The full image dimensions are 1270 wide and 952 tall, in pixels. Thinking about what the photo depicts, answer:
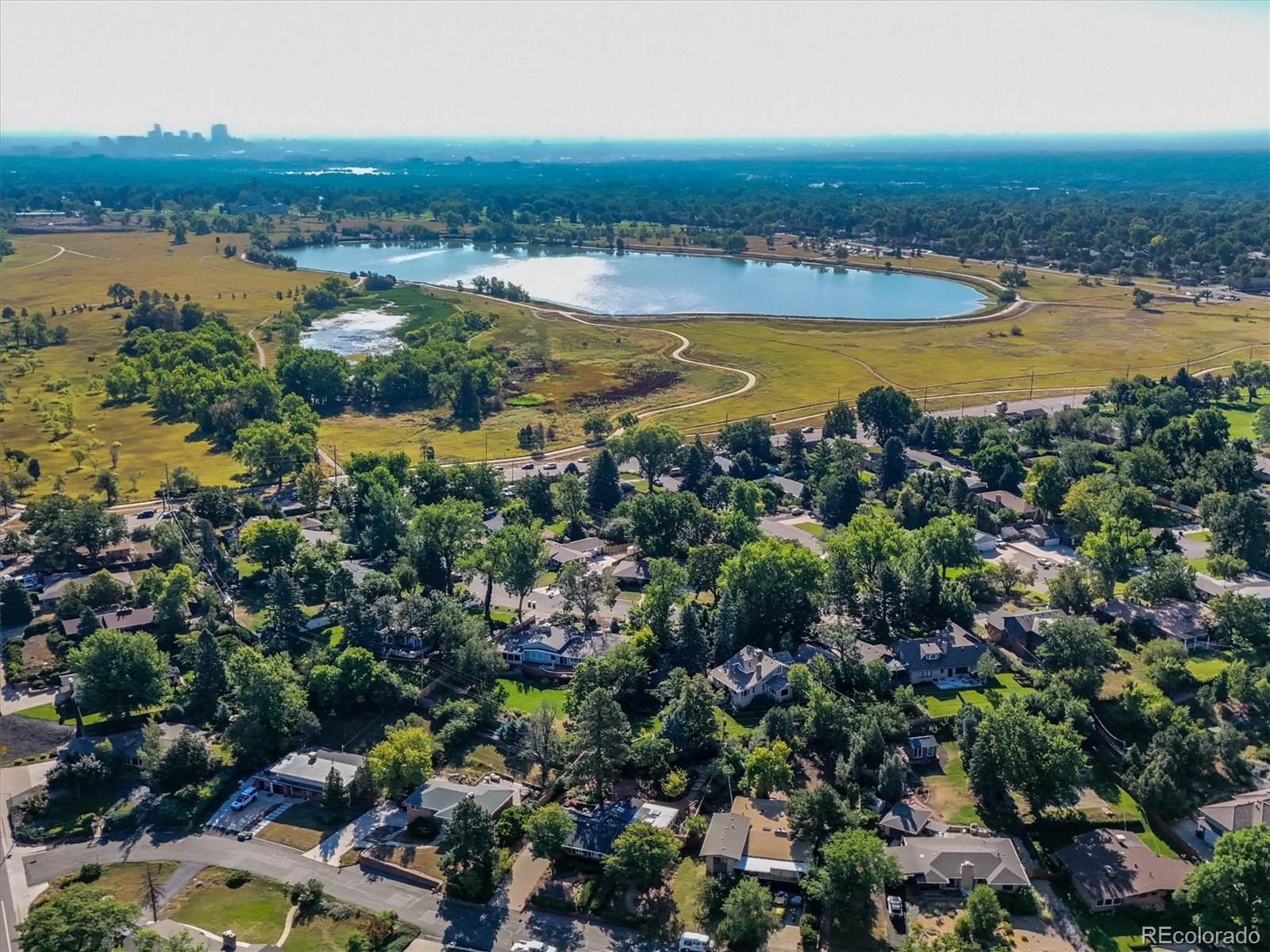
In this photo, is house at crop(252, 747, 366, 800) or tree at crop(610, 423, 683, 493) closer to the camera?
house at crop(252, 747, 366, 800)

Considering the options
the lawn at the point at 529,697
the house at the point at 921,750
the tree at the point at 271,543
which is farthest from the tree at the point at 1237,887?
the tree at the point at 271,543

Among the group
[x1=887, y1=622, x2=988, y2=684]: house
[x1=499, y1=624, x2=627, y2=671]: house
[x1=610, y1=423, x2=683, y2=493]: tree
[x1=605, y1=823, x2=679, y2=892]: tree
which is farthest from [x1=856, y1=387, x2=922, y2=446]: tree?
[x1=605, y1=823, x2=679, y2=892]: tree

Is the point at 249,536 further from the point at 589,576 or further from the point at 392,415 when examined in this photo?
the point at 392,415

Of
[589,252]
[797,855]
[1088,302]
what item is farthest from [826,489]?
[589,252]

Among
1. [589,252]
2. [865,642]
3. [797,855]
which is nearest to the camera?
[797,855]

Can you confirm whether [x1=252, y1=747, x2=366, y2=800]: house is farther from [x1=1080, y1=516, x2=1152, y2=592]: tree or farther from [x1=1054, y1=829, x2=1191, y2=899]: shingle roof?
[x1=1080, y1=516, x2=1152, y2=592]: tree

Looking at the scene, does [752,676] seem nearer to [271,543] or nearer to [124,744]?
[124,744]
